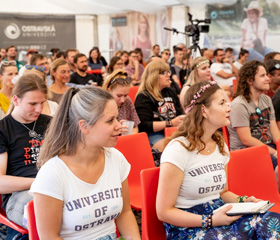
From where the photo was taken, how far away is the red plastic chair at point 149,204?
2.03 m

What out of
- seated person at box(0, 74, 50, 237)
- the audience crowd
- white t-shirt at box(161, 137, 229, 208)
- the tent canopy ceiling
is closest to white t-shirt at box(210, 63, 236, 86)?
the tent canopy ceiling

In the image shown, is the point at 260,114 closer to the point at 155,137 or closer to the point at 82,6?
the point at 155,137

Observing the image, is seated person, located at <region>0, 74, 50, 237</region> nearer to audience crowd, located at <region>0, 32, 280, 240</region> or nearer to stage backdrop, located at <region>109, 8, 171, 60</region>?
audience crowd, located at <region>0, 32, 280, 240</region>

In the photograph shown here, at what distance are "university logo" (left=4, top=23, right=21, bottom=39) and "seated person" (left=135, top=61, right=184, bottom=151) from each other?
395 inches

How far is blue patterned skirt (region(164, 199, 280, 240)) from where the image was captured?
1844mm

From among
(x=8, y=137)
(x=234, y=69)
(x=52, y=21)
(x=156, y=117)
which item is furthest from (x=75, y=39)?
(x=8, y=137)

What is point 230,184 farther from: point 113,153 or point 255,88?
point 255,88

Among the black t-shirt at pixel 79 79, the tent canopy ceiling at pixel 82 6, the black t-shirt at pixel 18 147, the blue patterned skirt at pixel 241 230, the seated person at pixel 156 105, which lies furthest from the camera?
the tent canopy ceiling at pixel 82 6

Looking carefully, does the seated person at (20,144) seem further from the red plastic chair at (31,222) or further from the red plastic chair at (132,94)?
the red plastic chair at (132,94)

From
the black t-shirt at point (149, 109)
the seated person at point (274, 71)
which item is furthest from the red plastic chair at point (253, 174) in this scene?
the seated person at point (274, 71)

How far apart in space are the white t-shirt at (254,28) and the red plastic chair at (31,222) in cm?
903

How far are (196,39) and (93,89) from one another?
5115 mm

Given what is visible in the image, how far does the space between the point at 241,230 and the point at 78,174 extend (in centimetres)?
79

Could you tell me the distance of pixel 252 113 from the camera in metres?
3.34
